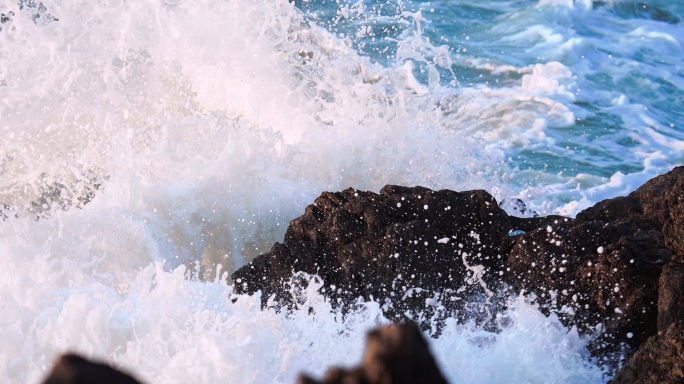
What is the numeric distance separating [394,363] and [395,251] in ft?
9.48

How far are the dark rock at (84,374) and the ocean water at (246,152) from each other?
7.42 feet

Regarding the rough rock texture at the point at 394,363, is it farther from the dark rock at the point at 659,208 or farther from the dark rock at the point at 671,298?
the dark rock at the point at 659,208

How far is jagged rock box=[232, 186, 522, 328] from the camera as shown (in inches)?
152

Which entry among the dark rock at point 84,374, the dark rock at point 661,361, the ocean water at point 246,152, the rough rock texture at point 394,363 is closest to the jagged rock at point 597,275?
the ocean water at point 246,152

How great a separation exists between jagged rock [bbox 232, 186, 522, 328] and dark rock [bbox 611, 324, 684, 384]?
95 centimetres

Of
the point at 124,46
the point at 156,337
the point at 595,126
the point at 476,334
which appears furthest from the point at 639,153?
the point at 156,337

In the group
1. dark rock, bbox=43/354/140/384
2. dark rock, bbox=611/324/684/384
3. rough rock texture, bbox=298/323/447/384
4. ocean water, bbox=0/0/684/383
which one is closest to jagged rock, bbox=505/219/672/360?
ocean water, bbox=0/0/684/383

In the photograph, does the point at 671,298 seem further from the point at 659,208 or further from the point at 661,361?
the point at 659,208

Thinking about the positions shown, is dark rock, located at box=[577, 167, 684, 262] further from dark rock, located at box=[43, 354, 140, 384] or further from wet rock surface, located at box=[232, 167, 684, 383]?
dark rock, located at box=[43, 354, 140, 384]

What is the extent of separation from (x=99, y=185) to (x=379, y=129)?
2.31 metres

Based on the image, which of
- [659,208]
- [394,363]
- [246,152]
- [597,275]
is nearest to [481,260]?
[597,275]

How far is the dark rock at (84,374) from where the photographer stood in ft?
3.39

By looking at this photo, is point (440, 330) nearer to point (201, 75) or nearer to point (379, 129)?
point (379, 129)

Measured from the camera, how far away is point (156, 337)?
350 centimetres
